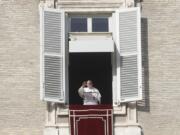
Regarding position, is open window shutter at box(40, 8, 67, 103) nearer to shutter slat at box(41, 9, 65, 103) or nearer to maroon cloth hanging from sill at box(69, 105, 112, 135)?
shutter slat at box(41, 9, 65, 103)

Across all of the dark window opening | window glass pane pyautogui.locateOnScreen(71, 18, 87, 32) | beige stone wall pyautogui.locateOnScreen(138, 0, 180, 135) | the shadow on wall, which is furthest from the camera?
the dark window opening

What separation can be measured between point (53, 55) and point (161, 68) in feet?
8.18

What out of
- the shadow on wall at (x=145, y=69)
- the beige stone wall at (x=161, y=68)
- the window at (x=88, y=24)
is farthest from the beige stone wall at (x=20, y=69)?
the beige stone wall at (x=161, y=68)

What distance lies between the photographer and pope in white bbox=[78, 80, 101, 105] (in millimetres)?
28472

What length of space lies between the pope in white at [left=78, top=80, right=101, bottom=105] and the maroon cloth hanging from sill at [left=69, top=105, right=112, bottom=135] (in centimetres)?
34

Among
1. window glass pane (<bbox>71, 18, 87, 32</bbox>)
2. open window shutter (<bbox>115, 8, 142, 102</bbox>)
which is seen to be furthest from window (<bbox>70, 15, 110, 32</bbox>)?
open window shutter (<bbox>115, 8, 142, 102</bbox>)

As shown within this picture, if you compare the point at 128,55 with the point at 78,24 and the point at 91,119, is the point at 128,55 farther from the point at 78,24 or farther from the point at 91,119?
the point at 91,119

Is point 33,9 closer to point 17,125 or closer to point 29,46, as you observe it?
point 29,46

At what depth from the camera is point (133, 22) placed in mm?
28750

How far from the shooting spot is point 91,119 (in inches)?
1103

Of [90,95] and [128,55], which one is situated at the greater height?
[128,55]

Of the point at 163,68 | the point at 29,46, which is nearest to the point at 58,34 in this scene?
the point at 29,46

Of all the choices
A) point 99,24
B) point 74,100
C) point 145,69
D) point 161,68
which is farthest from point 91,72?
point 161,68

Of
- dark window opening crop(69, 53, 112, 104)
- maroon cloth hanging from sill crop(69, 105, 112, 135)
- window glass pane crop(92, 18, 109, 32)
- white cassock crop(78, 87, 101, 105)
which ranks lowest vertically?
maroon cloth hanging from sill crop(69, 105, 112, 135)
